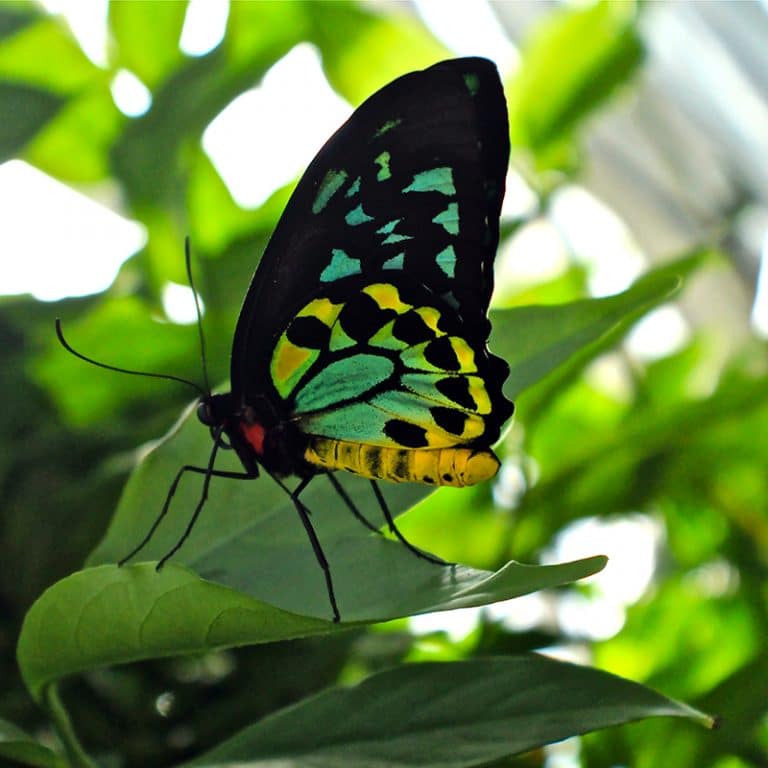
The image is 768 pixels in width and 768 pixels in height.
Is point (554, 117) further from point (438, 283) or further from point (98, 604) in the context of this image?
point (98, 604)

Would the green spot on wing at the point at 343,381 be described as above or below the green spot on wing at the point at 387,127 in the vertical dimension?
below

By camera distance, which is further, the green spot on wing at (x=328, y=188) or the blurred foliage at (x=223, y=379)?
the blurred foliage at (x=223, y=379)

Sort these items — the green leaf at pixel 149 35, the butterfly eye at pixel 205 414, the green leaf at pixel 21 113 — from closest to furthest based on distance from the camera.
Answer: the butterfly eye at pixel 205 414, the green leaf at pixel 21 113, the green leaf at pixel 149 35

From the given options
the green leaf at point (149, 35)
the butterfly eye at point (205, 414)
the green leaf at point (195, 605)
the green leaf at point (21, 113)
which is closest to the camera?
the green leaf at point (195, 605)

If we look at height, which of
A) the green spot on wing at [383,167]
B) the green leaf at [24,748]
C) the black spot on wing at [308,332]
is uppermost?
the green spot on wing at [383,167]

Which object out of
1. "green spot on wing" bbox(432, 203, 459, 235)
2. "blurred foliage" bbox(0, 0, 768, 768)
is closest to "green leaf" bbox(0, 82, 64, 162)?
"blurred foliage" bbox(0, 0, 768, 768)

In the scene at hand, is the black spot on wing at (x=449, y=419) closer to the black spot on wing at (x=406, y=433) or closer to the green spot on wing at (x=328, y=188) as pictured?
the black spot on wing at (x=406, y=433)

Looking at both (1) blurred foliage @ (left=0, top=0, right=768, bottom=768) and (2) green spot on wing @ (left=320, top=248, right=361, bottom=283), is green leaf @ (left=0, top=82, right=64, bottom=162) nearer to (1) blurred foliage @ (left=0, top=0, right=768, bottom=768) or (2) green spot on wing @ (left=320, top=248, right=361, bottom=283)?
(1) blurred foliage @ (left=0, top=0, right=768, bottom=768)

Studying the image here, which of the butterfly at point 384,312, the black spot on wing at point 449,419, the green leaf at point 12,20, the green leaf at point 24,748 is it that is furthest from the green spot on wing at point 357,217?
the green leaf at point 12,20

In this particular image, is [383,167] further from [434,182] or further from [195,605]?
[195,605]
